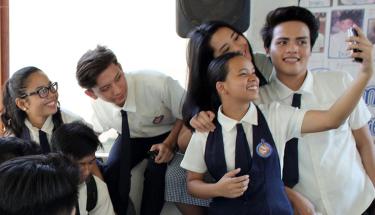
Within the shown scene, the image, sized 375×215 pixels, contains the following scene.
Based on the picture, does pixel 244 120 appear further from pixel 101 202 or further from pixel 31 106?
pixel 31 106

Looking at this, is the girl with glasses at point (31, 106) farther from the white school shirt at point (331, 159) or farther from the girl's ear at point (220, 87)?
the white school shirt at point (331, 159)

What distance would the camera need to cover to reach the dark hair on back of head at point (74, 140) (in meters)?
1.40

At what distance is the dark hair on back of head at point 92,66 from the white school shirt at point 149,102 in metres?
0.18

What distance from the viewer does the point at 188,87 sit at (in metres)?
1.34

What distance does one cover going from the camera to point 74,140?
1416 millimetres

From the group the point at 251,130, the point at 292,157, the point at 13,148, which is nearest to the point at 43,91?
the point at 13,148

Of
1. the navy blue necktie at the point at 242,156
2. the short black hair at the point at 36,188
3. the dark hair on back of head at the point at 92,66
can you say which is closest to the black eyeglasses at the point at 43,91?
the dark hair on back of head at the point at 92,66

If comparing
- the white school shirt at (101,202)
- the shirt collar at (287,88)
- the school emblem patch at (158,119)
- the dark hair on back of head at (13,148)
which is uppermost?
the shirt collar at (287,88)

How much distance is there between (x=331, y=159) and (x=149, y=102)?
780mm

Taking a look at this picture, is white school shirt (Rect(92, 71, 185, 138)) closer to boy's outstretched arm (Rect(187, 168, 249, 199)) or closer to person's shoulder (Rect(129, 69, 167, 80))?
person's shoulder (Rect(129, 69, 167, 80))

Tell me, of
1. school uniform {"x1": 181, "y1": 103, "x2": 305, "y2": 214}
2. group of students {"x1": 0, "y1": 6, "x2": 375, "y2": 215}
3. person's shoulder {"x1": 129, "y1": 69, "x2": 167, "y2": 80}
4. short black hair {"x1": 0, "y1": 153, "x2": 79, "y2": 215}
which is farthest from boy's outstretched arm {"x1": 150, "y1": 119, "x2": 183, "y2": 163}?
short black hair {"x1": 0, "y1": 153, "x2": 79, "y2": 215}

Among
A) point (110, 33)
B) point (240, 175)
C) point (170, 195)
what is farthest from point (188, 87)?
point (110, 33)

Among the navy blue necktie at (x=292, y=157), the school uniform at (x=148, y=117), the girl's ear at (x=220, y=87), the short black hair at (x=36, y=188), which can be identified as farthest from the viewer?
the school uniform at (x=148, y=117)

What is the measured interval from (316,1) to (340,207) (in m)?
1.02
